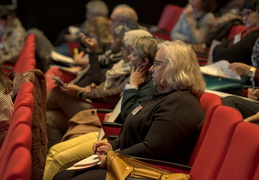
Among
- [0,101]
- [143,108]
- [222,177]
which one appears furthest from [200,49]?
[222,177]

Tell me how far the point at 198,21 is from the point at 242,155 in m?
3.69

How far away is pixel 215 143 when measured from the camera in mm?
2258

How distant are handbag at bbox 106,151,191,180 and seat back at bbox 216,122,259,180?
0.27 metres

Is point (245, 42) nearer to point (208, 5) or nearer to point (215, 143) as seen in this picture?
point (215, 143)

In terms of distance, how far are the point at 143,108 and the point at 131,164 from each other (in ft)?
1.40

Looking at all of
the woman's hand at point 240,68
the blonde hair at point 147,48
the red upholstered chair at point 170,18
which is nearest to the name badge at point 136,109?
the blonde hair at point 147,48

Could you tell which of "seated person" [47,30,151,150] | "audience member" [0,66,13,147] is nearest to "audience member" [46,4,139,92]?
"seated person" [47,30,151,150]

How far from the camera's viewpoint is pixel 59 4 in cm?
784

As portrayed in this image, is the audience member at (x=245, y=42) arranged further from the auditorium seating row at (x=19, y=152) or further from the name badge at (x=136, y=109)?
the auditorium seating row at (x=19, y=152)

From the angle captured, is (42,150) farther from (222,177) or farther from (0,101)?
(222,177)

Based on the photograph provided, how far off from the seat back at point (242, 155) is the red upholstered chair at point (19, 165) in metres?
0.78

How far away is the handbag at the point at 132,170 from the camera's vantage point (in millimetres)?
2289

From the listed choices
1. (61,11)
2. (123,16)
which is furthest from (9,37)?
(61,11)

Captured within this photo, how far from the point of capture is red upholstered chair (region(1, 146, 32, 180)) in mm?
1662
